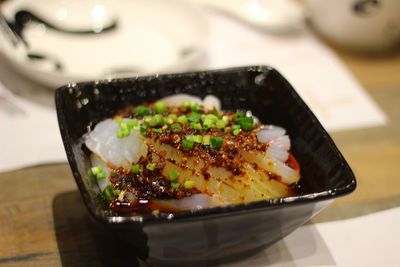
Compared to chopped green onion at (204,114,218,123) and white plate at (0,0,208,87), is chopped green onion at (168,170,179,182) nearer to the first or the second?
chopped green onion at (204,114,218,123)

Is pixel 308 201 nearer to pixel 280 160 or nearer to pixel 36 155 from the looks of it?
pixel 280 160

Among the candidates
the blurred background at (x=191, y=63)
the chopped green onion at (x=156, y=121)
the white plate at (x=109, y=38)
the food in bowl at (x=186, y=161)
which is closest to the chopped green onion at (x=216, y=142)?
the food in bowl at (x=186, y=161)

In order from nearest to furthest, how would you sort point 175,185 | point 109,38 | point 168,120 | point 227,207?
point 227,207
point 175,185
point 168,120
point 109,38

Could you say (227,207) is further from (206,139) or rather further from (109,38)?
(109,38)

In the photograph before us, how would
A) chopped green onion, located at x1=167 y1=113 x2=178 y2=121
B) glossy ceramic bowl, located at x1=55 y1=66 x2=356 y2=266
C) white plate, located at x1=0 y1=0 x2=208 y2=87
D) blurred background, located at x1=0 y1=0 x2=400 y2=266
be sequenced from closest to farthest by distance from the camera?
glossy ceramic bowl, located at x1=55 y1=66 x2=356 y2=266, chopped green onion, located at x1=167 y1=113 x2=178 y2=121, blurred background, located at x1=0 y1=0 x2=400 y2=266, white plate, located at x1=0 y1=0 x2=208 y2=87

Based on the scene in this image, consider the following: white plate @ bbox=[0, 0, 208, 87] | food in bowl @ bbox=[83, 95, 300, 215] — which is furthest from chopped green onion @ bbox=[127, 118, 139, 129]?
white plate @ bbox=[0, 0, 208, 87]

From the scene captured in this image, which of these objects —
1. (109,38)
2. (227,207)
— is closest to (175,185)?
(227,207)

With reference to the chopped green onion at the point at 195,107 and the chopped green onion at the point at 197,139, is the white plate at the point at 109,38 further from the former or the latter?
the chopped green onion at the point at 197,139
